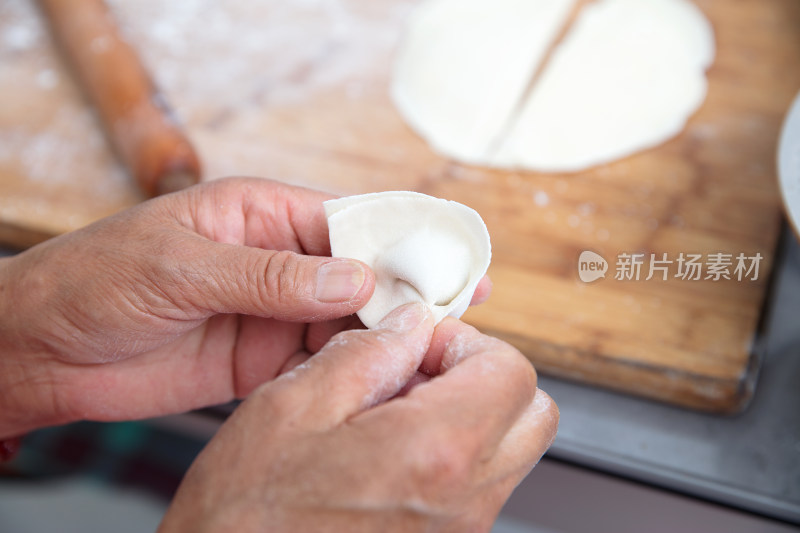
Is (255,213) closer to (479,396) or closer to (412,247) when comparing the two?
(412,247)

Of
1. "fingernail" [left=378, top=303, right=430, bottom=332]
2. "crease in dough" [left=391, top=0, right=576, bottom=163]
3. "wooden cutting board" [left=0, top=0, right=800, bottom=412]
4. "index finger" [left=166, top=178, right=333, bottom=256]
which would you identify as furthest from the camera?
"crease in dough" [left=391, top=0, right=576, bottom=163]

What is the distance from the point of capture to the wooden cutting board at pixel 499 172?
91cm

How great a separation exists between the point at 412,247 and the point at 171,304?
264 millimetres

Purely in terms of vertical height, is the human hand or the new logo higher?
the human hand

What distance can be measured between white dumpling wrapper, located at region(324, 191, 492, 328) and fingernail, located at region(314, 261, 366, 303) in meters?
0.06

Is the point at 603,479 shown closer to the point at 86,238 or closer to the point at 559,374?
the point at 559,374

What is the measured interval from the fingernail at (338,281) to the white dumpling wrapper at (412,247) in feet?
0.20

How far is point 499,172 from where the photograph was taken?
1.14m

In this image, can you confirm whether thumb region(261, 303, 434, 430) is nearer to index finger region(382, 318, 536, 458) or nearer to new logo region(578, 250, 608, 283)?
index finger region(382, 318, 536, 458)

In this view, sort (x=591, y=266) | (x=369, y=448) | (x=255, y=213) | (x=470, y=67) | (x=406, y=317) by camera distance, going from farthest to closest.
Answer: (x=470, y=67), (x=591, y=266), (x=255, y=213), (x=406, y=317), (x=369, y=448)

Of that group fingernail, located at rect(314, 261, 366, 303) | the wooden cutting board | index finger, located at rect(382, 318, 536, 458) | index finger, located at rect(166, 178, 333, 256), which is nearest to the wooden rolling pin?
the wooden cutting board

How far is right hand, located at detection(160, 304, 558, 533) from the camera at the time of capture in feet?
1.57

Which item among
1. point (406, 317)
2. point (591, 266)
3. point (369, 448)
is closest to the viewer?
point (369, 448)

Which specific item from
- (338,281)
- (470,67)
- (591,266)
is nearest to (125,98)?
(470,67)
